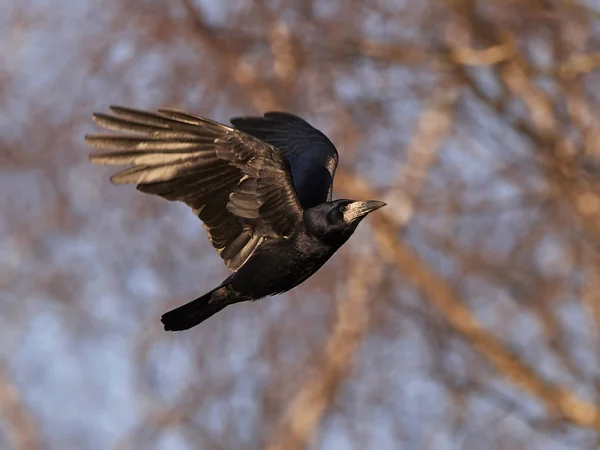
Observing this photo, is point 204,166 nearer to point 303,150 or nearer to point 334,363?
point 303,150

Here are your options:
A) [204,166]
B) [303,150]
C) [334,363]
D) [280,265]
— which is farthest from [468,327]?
[204,166]

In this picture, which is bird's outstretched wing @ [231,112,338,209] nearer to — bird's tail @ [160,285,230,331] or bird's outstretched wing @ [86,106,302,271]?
bird's outstretched wing @ [86,106,302,271]

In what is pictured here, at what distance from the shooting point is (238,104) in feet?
34.2

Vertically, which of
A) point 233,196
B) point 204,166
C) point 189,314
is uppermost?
point 204,166

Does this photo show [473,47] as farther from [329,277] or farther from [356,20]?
[329,277]

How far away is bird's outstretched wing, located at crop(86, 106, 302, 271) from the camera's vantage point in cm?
541

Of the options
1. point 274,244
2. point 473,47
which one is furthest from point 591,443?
point 274,244

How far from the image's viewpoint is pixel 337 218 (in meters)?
5.32

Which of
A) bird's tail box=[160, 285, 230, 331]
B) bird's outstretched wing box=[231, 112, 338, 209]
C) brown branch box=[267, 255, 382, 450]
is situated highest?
bird's outstretched wing box=[231, 112, 338, 209]

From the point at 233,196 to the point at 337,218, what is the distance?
47 cm

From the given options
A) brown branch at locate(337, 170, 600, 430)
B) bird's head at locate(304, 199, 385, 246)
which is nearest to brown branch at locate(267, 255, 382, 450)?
brown branch at locate(337, 170, 600, 430)

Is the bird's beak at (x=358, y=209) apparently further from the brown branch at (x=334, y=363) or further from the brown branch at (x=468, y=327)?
the brown branch at (x=334, y=363)

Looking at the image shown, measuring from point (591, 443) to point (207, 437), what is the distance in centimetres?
295

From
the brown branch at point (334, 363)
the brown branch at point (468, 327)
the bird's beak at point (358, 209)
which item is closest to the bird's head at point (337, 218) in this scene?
the bird's beak at point (358, 209)
